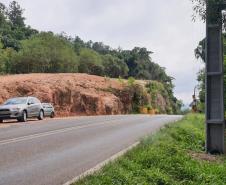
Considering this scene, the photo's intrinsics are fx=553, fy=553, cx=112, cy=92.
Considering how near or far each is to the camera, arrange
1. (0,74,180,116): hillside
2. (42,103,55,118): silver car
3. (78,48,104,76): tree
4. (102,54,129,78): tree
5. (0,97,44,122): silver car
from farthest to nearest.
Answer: (102,54,129,78): tree
(78,48,104,76): tree
(0,74,180,116): hillside
(42,103,55,118): silver car
(0,97,44,122): silver car

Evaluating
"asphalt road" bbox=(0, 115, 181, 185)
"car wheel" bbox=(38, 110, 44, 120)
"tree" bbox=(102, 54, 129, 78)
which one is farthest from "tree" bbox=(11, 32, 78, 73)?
"asphalt road" bbox=(0, 115, 181, 185)

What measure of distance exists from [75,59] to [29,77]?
18.0 metres

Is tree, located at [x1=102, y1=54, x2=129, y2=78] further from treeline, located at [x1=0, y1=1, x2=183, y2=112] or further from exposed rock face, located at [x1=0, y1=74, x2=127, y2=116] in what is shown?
exposed rock face, located at [x1=0, y1=74, x2=127, y2=116]

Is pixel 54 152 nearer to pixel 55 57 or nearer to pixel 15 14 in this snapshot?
pixel 55 57

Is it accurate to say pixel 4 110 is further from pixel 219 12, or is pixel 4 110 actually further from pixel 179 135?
pixel 219 12

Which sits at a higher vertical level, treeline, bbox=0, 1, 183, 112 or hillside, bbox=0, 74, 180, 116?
treeline, bbox=0, 1, 183, 112

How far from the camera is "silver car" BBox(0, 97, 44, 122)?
104 feet

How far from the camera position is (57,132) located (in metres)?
22.3

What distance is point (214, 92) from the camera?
53.3 ft

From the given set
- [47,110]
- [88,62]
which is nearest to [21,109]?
[47,110]

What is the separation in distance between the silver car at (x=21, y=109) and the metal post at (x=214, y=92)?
17.7 meters

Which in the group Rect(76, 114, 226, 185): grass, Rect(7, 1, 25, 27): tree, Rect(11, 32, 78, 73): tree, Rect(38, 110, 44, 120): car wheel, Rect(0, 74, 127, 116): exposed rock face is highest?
Rect(7, 1, 25, 27): tree

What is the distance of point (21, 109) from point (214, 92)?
18.1 metres

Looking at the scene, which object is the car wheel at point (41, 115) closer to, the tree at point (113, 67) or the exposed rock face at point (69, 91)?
the exposed rock face at point (69, 91)
